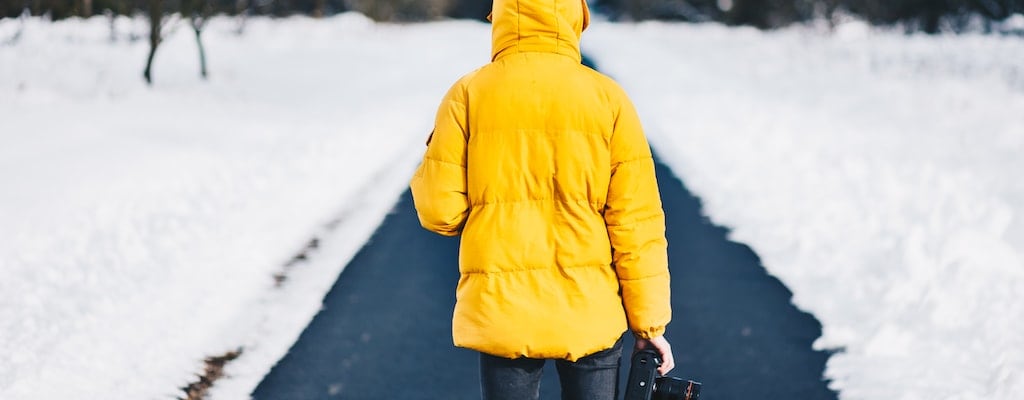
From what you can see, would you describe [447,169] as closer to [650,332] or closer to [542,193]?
[542,193]

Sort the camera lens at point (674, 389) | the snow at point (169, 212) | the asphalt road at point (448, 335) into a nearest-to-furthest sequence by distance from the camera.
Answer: the camera lens at point (674, 389) → the asphalt road at point (448, 335) → the snow at point (169, 212)

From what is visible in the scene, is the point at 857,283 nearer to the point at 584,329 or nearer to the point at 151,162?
the point at 584,329

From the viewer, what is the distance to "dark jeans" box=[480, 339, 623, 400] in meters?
2.18

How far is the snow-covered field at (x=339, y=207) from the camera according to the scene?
4215 mm

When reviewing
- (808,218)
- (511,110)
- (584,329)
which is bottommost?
(808,218)

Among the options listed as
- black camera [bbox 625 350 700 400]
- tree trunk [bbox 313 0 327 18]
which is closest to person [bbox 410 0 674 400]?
black camera [bbox 625 350 700 400]

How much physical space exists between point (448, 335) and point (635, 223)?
2705 mm

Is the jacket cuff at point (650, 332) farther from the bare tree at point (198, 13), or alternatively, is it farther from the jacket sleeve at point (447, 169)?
the bare tree at point (198, 13)

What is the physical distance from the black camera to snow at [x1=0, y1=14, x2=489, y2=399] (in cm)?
213

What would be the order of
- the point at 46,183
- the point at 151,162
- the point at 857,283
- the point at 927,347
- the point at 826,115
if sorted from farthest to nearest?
1. the point at 826,115
2. the point at 151,162
3. the point at 46,183
4. the point at 857,283
5. the point at 927,347

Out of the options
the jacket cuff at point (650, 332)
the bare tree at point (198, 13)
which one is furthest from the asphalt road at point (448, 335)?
the bare tree at point (198, 13)

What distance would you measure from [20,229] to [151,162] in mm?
2959

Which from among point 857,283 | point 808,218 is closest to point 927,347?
point 857,283

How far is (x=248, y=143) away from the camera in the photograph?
10797 millimetres
